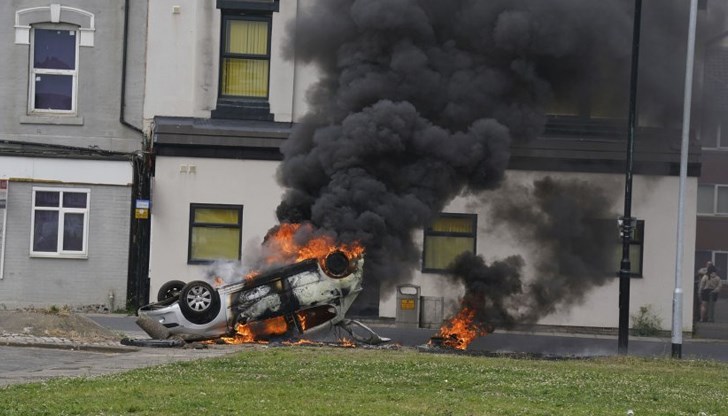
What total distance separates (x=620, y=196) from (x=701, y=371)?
742cm

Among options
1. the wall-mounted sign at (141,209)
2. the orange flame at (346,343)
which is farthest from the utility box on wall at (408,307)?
the orange flame at (346,343)

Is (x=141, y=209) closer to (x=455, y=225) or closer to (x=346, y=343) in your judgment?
(x=455, y=225)

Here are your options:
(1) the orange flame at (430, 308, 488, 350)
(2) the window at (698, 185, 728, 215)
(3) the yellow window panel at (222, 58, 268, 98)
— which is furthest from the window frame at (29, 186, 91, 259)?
(2) the window at (698, 185, 728, 215)

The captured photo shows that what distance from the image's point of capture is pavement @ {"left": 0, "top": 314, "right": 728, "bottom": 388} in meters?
17.0

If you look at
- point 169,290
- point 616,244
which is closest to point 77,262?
point 169,290

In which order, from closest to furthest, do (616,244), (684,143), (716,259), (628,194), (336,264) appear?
1. (336,264)
2. (684,143)
3. (628,194)
4. (616,244)
5. (716,259)

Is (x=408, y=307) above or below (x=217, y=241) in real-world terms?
below

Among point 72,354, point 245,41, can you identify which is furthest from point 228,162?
point 72,354

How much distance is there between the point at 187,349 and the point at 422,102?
5628mm

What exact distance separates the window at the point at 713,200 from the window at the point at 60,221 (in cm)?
2914

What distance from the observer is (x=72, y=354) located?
62.4ft

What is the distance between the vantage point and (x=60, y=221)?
2898 centimetres

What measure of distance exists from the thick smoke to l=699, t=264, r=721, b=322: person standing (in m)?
13.3

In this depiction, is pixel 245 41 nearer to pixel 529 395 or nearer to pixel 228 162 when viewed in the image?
pixel 228 162
